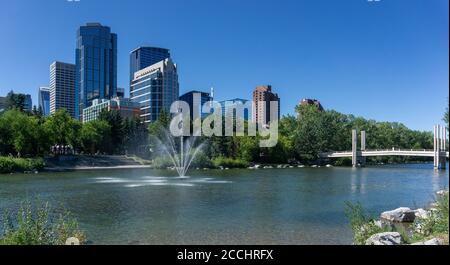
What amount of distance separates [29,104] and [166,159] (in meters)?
37.4

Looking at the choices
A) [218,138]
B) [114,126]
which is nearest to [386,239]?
[218,138]

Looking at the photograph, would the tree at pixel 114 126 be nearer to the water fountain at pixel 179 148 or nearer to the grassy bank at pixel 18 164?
the water fountain at pixel 179 148

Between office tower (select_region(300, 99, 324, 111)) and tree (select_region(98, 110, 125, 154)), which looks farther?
office tower (select_region(300, 99, 324, 111))

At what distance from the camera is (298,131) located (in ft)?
216

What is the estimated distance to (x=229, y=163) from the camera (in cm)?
5300

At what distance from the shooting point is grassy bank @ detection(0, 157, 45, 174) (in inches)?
1570

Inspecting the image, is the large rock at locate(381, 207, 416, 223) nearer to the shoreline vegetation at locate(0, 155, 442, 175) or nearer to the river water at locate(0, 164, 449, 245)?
the river water at locate(0, 164, 449, 245)

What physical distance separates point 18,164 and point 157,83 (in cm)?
2059

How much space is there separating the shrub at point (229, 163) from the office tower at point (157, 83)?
962 centimetres

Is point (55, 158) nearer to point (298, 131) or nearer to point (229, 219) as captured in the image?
point (298, 131)

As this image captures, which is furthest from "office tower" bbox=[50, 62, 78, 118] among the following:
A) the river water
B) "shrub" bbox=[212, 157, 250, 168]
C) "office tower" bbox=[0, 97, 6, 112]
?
"office tower" bbox=[0, 97, 6, 112]

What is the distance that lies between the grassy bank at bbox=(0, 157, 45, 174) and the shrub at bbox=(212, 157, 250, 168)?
21000mm

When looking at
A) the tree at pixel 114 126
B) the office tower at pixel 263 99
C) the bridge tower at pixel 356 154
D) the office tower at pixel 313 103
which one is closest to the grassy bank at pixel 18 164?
the tree at pixel 114 126
